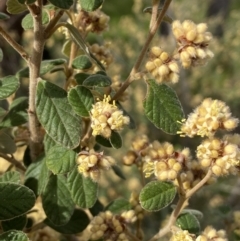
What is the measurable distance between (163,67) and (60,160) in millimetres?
257

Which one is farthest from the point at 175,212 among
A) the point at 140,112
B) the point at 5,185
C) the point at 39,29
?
the point at 140,112

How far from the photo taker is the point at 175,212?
88 cm

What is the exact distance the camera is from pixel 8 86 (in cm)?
86

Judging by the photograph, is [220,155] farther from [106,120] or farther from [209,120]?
[106,120]

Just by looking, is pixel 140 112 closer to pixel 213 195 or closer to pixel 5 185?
pixel 213 195

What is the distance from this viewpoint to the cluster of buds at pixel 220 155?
74 cm

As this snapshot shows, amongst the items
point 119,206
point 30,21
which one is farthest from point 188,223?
point 30,21

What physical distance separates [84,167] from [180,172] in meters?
0.19

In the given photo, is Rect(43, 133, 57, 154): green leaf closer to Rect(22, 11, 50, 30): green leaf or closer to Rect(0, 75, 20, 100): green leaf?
Rect(0, 75, 20, 100): green leaf

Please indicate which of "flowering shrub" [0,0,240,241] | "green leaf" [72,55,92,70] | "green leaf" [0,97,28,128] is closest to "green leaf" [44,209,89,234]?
"flowering shrub" [0,0,240,241]

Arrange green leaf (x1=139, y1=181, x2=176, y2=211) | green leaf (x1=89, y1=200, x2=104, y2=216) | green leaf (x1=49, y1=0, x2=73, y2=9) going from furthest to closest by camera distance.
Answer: green leaf (x1=89, y1=200, x2=104, y2=216) < green leaf (x1=139, y1=181, x2=176, y2=211) < green leaf (x1=49, y1=0, x2=73, y2=9)

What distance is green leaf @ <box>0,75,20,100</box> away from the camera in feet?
2.77

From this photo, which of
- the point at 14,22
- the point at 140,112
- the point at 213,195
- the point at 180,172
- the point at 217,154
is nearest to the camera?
the point at 217,154

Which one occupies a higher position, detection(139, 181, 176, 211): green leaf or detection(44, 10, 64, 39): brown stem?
detection(44, 10, 64, 39): brown stem
